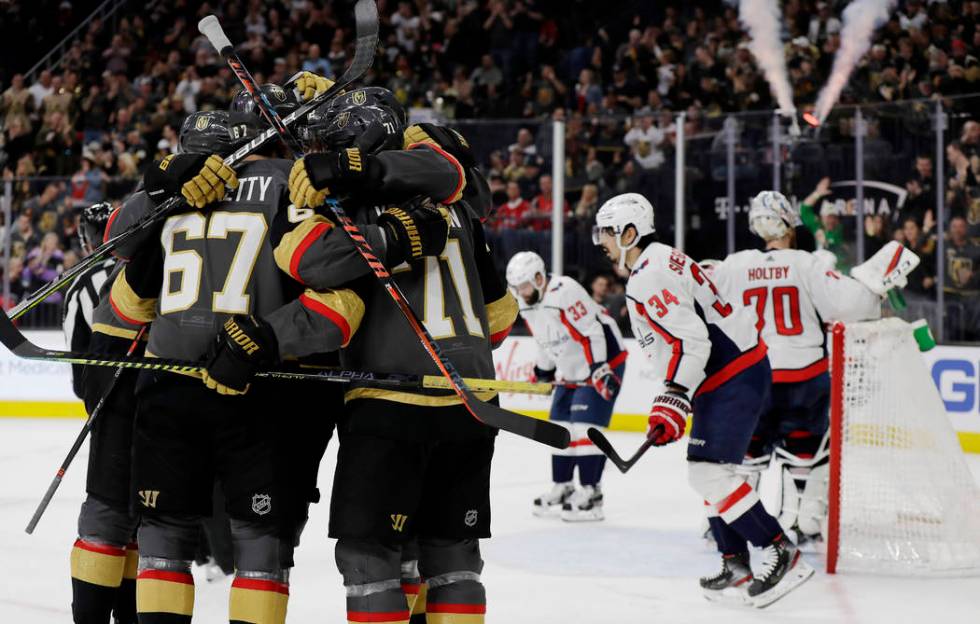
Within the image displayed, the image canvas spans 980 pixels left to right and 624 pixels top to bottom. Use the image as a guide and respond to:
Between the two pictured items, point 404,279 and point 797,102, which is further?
point 797,102

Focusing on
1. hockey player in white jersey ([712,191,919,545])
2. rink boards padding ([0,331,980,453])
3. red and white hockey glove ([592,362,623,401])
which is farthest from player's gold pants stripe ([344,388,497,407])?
rink boards padding ([0,331,980,453])

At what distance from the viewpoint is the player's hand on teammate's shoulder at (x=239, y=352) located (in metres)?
2.24

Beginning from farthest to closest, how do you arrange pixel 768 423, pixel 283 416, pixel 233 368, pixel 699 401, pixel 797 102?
pixel 797 102, pixel 768 423, pixel 699 401, pixel 283 416, pixel 233 368

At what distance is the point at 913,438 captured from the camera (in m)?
4.24

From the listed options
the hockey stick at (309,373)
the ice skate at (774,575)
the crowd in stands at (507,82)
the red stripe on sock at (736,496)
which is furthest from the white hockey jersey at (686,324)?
the crowd in stands at (507,82)

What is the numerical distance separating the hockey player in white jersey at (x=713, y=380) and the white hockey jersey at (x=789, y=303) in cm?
84

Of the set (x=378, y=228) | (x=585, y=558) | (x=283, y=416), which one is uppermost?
(x=378, y=228)

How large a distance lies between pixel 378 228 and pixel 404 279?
12 centimetres

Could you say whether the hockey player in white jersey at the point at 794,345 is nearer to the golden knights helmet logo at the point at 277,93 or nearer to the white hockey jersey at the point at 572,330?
the white hockey jersey at the point at 572,330

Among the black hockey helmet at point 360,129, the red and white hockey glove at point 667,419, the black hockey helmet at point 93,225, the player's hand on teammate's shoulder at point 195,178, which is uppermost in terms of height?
the black hockey helmet at point 360,129

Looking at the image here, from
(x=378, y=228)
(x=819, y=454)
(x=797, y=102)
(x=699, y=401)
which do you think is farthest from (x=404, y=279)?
(x=797, y=102)

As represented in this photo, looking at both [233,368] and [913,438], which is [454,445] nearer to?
[233,368]

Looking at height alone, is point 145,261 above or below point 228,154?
below

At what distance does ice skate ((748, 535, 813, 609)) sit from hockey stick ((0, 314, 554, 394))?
1.61 meters
